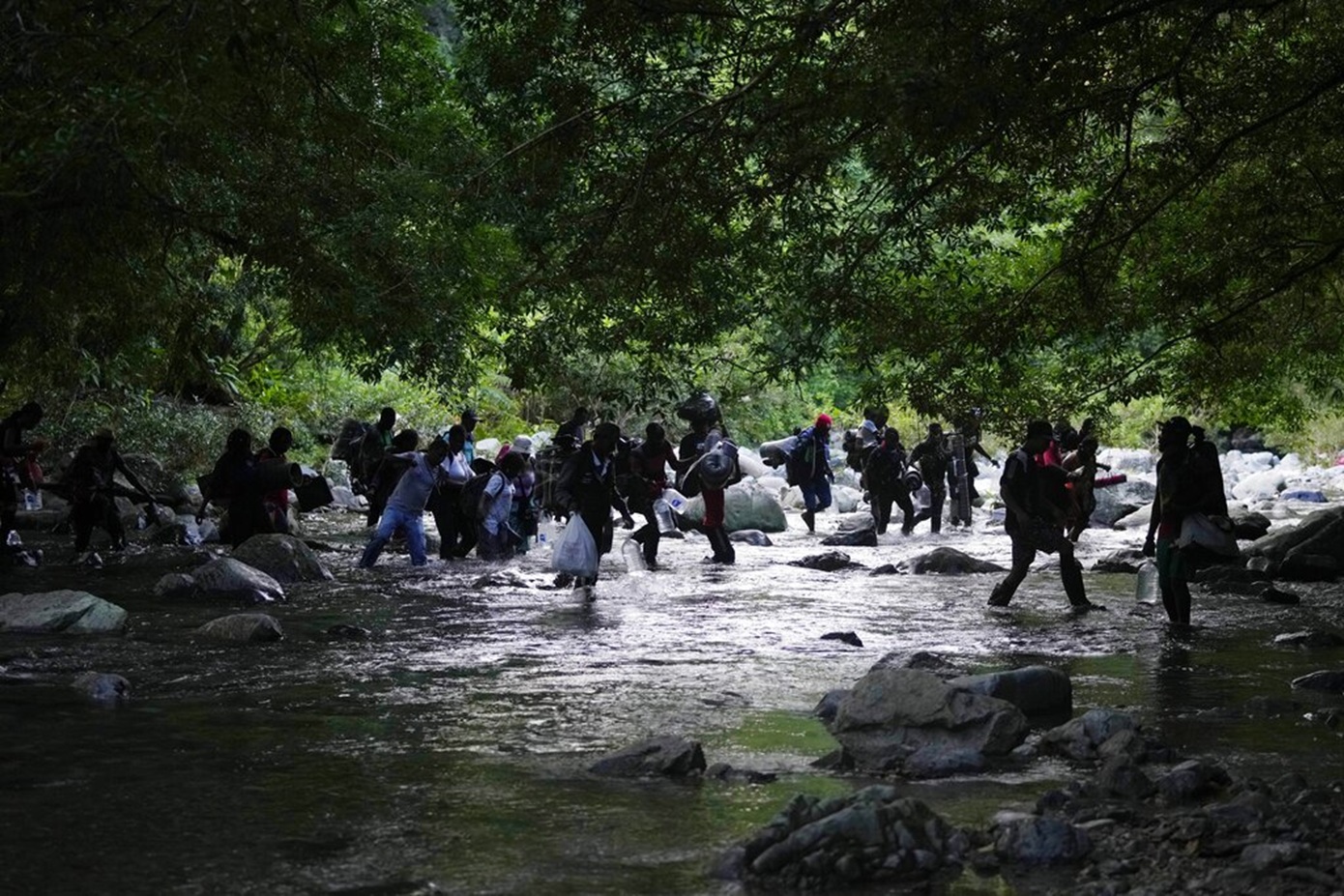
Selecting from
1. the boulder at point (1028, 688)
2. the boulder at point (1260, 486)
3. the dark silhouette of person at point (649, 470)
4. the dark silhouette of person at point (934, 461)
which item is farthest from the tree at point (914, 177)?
the boulder at point (1260, 486)

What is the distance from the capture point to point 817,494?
2517 centimetres

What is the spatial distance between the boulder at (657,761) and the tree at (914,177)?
3634 millimetres

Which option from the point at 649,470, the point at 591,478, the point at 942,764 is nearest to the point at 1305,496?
the point at 649,470

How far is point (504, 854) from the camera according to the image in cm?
568

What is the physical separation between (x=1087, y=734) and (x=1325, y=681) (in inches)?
111

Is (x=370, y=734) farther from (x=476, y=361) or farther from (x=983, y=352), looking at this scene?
(x=476, y=361)

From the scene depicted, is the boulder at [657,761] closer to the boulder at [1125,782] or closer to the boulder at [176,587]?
the boulder at [1125,782]

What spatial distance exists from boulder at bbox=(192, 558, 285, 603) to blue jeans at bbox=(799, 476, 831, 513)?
37.0 feet

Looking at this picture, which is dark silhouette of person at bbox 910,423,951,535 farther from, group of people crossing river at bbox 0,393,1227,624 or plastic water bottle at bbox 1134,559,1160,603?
plastic water bottle at bbox 1134,559,1160,603

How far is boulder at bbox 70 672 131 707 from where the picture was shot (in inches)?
353

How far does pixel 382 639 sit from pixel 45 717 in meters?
3.81

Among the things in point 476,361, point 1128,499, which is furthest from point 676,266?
point 1128,499

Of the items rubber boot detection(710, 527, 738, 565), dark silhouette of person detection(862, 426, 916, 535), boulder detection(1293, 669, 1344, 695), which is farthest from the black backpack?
boulder detection(1293, 669, 1344, 695)

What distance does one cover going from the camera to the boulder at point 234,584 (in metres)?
14.8
